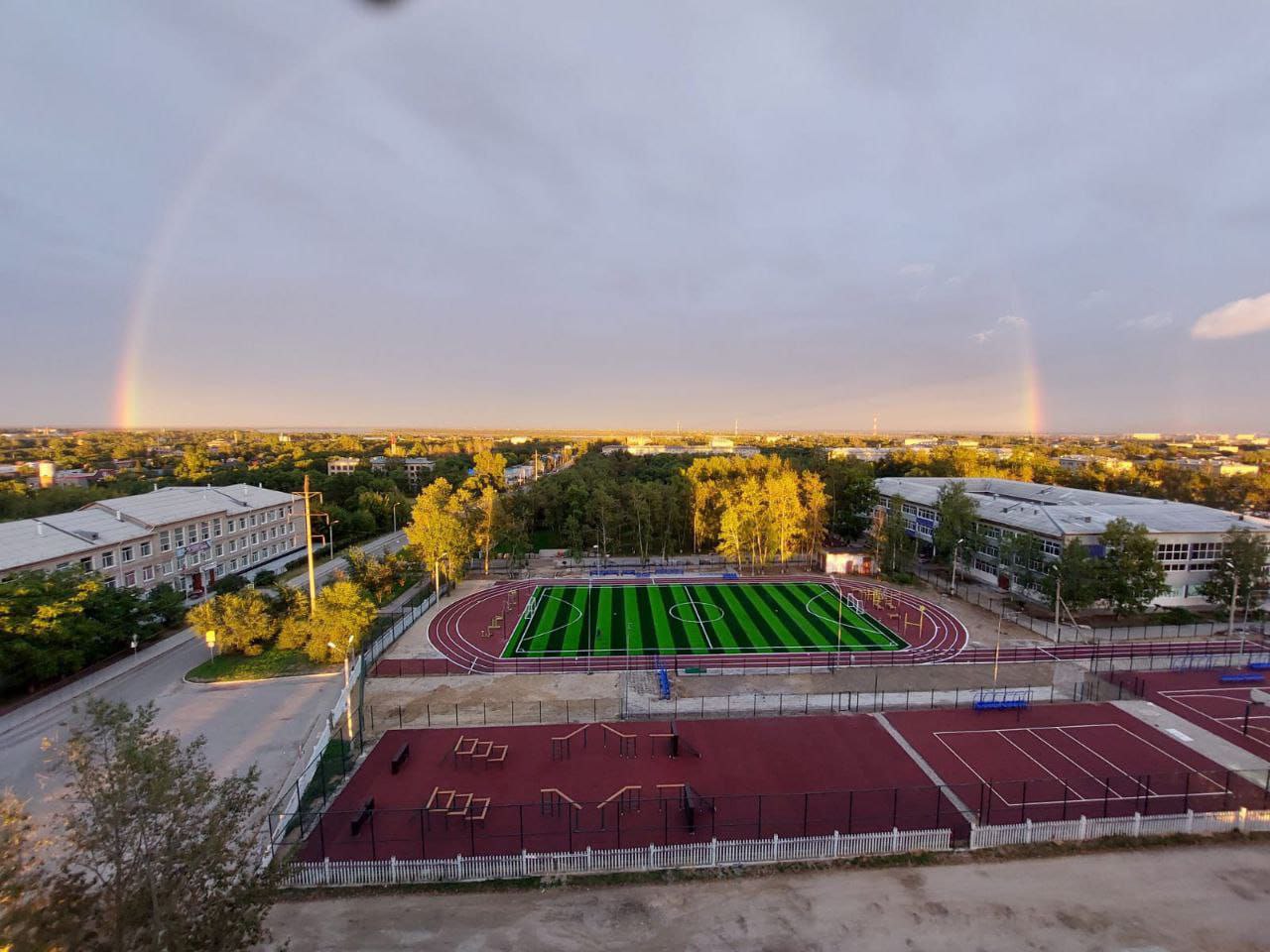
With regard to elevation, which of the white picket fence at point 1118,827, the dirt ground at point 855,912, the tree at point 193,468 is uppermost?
the tree at point 193,468

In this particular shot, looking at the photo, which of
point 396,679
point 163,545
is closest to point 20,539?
point 163,545

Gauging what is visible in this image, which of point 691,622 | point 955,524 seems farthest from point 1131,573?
point 691,622

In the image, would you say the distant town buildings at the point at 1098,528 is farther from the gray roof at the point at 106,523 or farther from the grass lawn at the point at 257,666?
the gray roof at the point at 106,523

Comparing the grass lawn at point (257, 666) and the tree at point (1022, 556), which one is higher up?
the tree at point (1022, 556)

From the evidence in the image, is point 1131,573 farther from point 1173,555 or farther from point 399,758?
point 399,758

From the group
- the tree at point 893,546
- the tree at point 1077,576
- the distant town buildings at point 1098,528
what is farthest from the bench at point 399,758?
the distant town buildings at point 1098,528

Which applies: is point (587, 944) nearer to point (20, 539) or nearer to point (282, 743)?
point (282, 743)

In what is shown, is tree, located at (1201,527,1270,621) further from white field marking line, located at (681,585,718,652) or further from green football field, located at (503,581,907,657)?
white field marking line, located at (681,585,718,652)
